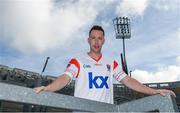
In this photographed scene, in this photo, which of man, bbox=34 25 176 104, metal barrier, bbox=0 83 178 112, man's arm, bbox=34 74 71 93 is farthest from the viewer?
man, bbox=34 25 176 104

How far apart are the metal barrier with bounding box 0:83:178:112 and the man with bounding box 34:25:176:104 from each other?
0.89 metres

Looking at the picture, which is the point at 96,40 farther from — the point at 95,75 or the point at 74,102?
the point at 74,102

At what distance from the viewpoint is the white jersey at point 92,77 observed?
216 centimetres

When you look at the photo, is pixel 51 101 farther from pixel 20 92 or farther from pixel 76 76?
pixel 76 76

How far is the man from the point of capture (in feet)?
7.07

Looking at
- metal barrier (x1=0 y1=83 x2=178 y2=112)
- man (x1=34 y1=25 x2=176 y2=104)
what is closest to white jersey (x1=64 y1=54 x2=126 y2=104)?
man (x1=34 y1=25 x2=176 y2=104)

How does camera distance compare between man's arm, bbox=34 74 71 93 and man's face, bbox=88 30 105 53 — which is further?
man's face, bbox=88 30 105 53

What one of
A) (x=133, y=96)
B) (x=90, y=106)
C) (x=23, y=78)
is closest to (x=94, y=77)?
(x=90, y=106)

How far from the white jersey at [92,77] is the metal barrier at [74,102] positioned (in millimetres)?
930

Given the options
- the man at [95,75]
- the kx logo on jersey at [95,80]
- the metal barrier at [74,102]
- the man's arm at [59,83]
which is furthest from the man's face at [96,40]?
the metal barrier at [74,102]

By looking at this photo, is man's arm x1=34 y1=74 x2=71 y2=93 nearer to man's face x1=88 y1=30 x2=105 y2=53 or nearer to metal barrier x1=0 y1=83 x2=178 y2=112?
man's face x1=88 y1=30 x2=105 y2=53

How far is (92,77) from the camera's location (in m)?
2.19

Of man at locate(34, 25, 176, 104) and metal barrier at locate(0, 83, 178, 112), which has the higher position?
man at locate(34, 25, 176, 104)

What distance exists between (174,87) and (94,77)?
3168 centimetres
